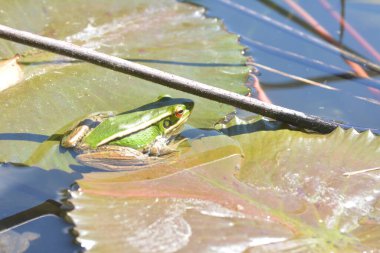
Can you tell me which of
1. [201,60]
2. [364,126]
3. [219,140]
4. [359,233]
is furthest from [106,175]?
[364,126]

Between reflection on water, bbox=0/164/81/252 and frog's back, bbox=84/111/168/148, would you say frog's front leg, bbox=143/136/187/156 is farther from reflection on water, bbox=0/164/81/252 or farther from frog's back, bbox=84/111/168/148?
reflection on water, bbox=0/164/81/252

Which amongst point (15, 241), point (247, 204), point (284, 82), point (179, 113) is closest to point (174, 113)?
point (179, 113)

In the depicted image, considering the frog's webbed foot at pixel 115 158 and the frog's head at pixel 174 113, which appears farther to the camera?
the frog's head at pixel 174 113

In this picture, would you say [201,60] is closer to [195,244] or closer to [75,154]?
[75,154]

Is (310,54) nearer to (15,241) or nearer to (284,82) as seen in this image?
(284,82)

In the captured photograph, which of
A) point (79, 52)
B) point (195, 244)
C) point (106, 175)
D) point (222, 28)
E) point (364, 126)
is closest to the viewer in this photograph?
point (195, 244)

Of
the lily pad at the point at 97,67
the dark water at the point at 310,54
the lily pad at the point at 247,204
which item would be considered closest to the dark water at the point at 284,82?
the dark water at the point at 310,54

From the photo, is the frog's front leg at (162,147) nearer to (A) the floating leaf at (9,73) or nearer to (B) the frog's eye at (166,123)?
(B) the frog's eye at (166,123)
